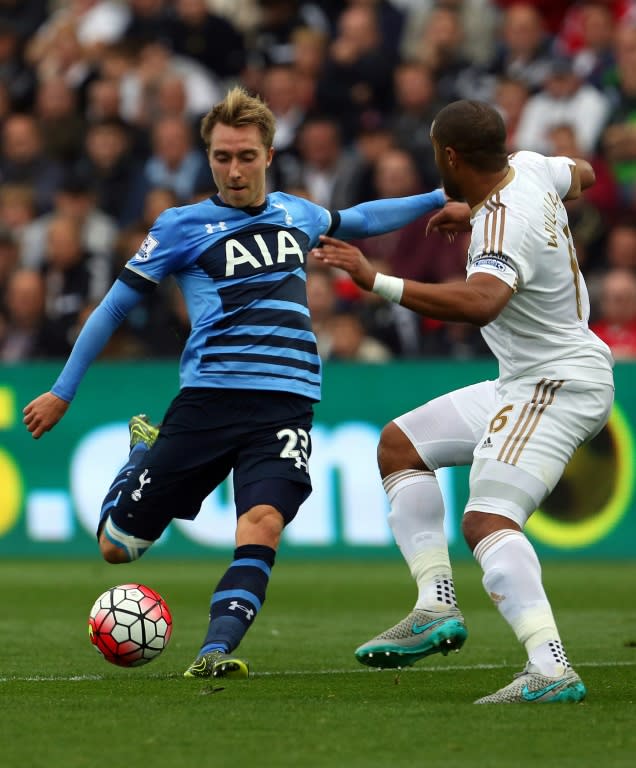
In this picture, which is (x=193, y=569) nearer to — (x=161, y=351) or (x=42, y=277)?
(x=161, y=351)

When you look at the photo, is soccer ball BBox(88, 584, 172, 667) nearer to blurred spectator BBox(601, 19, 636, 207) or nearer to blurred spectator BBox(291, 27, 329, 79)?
blurred spectator BBox(601, 19, 636, 207)

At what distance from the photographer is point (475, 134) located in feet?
19.3

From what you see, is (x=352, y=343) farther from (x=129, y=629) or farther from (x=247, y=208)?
(x=129, y=629)

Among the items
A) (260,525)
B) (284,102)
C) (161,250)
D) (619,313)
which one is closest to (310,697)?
(260,525)

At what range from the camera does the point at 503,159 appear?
5.95 m

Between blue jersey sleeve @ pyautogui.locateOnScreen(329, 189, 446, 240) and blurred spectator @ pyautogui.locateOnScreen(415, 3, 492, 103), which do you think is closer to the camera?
blue jersey sleeve @ pyautogui.locateOnScreen(329, 189, 446, 240)

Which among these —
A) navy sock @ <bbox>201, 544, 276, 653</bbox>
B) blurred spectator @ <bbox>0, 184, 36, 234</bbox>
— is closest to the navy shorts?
navy sock @ <bbox>201, 544, 276, 653</bbox>

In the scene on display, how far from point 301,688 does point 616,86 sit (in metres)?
9.06

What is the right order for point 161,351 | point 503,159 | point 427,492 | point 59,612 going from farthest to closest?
point 161,351 → point 59,612 → point 427,492 → point 503,159

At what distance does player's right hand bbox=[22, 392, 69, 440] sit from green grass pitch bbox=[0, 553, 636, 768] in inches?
40.3

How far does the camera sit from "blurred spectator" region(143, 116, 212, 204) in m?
15.0

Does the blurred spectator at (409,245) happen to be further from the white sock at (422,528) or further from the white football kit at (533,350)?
the white football kit at (533,350)

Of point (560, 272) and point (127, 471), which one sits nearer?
point (560, 272)

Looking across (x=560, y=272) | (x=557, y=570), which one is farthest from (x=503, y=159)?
(x=557, y=570)
